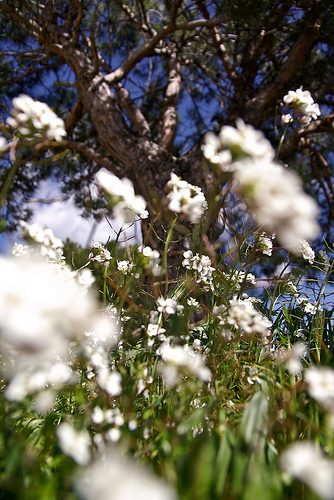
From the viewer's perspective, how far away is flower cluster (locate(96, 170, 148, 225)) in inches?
28.5

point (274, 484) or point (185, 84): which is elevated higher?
point (185, 84)

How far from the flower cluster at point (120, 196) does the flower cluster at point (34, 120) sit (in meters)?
0.12

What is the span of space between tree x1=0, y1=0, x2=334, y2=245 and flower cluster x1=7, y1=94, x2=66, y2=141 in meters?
1.28

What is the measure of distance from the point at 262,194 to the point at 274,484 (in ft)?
1.28

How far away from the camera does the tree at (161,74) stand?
281 centimetres

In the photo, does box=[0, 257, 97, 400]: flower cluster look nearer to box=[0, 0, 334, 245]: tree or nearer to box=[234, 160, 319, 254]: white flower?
box=[234, 160, 319, 254]: white flower

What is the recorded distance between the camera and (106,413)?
59 cm

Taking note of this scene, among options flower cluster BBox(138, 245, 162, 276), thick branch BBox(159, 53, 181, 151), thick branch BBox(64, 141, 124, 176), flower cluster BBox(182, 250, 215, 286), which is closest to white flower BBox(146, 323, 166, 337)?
flower cluster BBox(138, 245, 162, 276)

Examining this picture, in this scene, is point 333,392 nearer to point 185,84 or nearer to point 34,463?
point 34,463

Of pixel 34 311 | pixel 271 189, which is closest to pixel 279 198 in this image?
pixel 271 189

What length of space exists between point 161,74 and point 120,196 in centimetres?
449

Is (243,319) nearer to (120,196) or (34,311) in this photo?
(120,196)

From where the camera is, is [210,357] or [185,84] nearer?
[210,357]

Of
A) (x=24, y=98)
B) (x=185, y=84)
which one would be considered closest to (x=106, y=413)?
(x=24, y=98)
